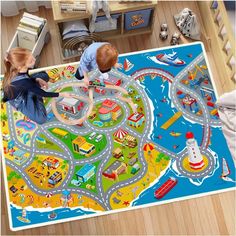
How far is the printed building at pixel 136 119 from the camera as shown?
288 cm

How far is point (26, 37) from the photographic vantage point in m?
3.05

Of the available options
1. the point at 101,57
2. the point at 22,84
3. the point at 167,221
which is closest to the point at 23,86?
the point at 22,84

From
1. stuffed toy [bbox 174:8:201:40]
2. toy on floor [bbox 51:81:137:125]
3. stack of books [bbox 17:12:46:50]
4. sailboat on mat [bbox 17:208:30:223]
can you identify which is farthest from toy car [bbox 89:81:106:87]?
sailboat on mat [bbox 17:208:30:223]

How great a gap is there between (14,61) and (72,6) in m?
0.67

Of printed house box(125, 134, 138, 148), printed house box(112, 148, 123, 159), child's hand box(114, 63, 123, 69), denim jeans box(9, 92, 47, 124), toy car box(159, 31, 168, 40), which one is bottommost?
printed house box(112, 148, 123, 159)

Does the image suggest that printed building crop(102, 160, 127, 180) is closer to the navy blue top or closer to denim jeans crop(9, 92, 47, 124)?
denim jeans crop(9, 92, 47, 124)

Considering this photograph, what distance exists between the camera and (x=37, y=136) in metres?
2.86

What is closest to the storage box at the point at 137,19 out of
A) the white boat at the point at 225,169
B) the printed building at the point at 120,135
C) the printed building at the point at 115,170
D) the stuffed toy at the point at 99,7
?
the stuffed toy at the point at 99,7

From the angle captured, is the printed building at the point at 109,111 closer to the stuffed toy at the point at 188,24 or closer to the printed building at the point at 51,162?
the printed building at the point at 51,162

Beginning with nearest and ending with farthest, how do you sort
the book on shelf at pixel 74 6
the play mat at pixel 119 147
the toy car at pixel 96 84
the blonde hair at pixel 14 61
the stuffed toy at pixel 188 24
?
the blonde hair at pixel 14 61, the play mat at pixel 119 147, the book on shelf at pixel 74 6, the toy car at pixel 96 84, the stuffed toy at pixel 188 24

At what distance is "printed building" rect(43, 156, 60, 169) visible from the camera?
279cm

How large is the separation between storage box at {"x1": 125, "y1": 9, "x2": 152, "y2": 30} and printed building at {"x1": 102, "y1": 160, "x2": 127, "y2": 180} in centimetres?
96

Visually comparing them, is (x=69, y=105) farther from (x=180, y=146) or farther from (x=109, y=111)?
(x=180, y=146)

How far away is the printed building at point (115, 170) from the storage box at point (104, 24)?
93cm
